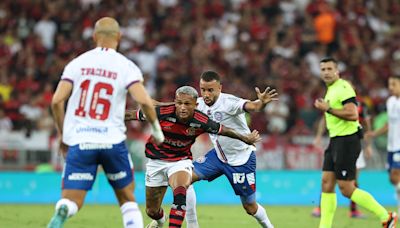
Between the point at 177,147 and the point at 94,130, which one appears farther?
the point at 177,147

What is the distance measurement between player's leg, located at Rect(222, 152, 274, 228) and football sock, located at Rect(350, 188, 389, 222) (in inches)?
57.5

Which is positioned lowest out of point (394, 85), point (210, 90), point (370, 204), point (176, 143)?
point (370, 204)

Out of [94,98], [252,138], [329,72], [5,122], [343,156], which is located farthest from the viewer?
[5,122]

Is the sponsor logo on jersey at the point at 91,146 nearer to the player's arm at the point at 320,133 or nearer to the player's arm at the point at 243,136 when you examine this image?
the player's arm at the point at 243,136

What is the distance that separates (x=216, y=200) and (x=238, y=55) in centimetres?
576

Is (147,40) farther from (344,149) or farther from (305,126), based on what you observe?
(344,149)

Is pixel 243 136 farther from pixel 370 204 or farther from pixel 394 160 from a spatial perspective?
pixel 394 160

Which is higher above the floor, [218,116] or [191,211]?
[218,116]

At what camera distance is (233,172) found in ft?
35.7

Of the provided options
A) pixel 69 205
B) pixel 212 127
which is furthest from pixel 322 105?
pixel 69 205

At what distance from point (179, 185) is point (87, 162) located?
2187 mm

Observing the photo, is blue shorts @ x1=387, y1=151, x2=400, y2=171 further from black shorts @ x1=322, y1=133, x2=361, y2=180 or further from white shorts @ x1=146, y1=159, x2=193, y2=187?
white shorts @ x1=146, y1=159, x2=193, y2=187

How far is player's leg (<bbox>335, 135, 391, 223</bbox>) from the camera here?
11.5 meters

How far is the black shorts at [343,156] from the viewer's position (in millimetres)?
11531
